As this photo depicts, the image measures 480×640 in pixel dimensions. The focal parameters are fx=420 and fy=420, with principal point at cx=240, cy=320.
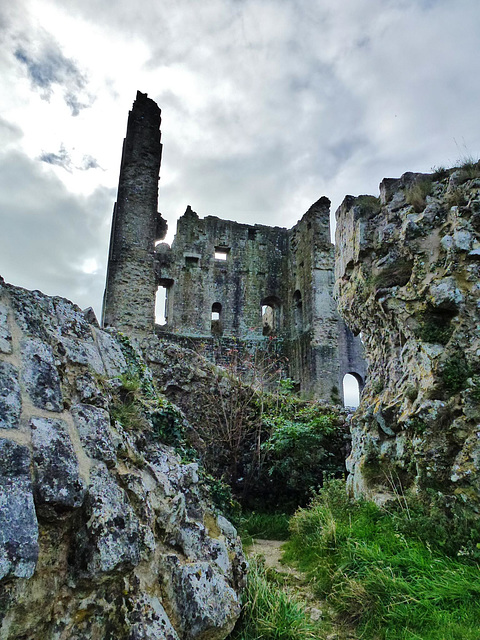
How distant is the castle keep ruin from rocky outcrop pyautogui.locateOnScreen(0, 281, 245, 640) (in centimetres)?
1312

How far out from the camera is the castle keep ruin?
16.8m

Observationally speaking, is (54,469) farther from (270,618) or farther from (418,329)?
(418,329)

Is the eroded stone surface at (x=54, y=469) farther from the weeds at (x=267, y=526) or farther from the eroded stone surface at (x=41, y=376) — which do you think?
the weeds at (x=267, y=526)

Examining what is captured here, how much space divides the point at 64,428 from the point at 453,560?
123 inches

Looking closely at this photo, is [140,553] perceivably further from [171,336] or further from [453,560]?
[171,336]

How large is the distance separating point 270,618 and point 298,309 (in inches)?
702

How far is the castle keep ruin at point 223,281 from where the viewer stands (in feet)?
55.2

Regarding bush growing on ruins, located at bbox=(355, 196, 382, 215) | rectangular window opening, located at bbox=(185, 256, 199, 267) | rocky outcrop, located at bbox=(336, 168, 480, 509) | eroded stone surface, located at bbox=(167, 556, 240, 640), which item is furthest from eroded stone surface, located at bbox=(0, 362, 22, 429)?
rectangular window opening, located at bbox=(185, 256, 199, 267)

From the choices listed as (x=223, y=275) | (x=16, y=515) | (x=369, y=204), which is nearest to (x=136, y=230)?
(x=223, y=275)

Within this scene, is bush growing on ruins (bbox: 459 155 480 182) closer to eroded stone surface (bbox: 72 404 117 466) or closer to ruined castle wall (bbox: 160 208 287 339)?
eroded stone surface (bbox: 72 404 117 466)

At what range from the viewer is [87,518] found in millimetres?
2094

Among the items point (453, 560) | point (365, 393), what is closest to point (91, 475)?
point (453, 560)

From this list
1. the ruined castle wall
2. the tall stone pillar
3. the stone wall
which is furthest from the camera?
the ruined castle wall

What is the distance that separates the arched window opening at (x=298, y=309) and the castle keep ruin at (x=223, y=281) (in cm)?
5
